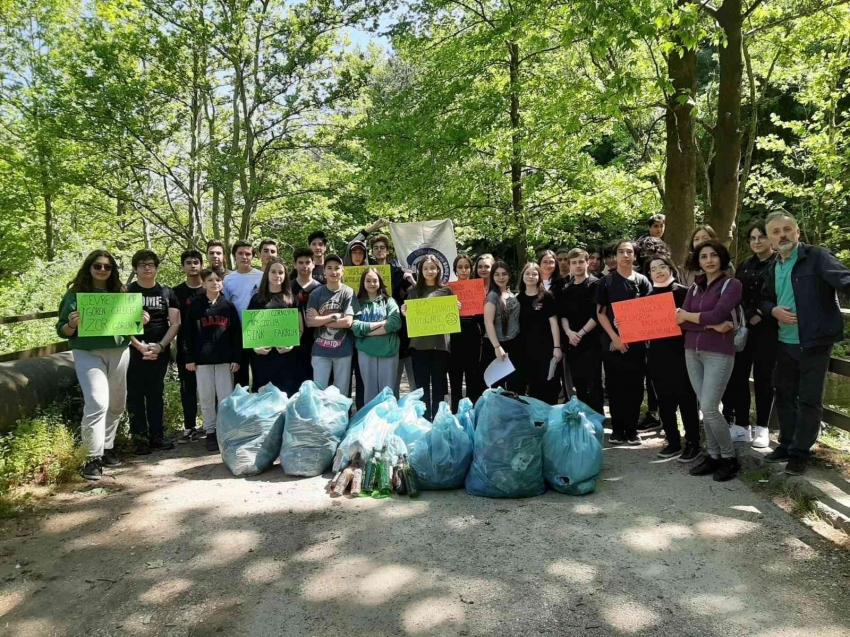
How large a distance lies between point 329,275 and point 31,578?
3288mm

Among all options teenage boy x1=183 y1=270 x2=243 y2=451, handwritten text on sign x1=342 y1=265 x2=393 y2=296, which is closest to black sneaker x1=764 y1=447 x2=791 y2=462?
handwritten text on sign x1=342 y1=265 x2=393 y2=296

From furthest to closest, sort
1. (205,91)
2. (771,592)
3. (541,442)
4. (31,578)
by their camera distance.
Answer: (205,91) < (541,442) < (31,578) < (771,592)

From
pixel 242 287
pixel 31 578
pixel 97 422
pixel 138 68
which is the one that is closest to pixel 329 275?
pixel 242 287

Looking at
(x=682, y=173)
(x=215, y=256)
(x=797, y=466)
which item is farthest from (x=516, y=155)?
(x=797, y=466)

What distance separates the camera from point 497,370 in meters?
5.39

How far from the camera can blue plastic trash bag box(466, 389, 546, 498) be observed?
4035 millimetres

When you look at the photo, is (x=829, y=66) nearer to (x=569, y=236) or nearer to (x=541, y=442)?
(x=569, y=236)

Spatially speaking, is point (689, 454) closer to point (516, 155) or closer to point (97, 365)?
point (97, 365)

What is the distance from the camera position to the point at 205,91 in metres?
11.3

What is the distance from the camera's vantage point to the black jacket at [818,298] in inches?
154

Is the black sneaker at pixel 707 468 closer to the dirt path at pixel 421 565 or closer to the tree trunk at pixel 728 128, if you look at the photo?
the dirt path at pixel 421 565

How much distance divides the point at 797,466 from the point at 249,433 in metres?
4.35

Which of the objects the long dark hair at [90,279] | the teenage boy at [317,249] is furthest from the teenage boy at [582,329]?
the long dark hair at [90,279]

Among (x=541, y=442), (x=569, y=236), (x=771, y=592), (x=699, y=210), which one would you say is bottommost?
(x=771, y=592)
